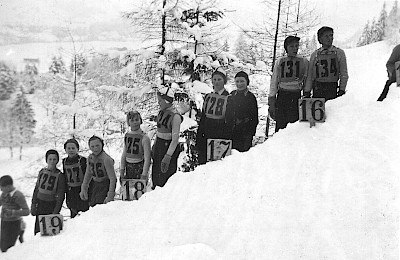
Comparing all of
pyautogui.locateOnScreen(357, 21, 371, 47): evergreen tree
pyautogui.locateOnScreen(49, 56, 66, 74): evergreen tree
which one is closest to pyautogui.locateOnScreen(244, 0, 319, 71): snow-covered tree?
pyautogui.locateOnScreen(49, 56, 66, 74): evergreen tree

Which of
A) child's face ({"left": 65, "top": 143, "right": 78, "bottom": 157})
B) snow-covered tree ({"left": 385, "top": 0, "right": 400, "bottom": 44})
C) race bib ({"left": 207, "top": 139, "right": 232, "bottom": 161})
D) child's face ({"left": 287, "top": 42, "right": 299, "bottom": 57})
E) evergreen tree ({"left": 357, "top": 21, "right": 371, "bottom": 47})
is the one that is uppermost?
evergreen tree ({"left": 357, "top": 21, "right": 371, "bottom": 47})

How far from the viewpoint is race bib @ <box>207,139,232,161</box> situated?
4023 mm

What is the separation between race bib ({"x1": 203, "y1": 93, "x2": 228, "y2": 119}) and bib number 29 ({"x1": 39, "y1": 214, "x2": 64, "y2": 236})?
2297 millimetres

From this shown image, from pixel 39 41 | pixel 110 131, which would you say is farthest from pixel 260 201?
pixel 110 131

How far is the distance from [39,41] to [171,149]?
80.6 inches

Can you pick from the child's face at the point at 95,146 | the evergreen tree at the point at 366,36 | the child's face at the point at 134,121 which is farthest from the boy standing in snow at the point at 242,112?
the evergreen tree at the point at 366,36

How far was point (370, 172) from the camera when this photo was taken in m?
2.99

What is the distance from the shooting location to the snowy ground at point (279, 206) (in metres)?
2.54

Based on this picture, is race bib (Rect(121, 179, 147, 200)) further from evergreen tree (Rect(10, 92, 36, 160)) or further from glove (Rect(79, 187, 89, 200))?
evergreen tree (Rect(10, 92, 36, 160))

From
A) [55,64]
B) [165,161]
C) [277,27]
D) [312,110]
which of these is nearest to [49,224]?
[165,161]

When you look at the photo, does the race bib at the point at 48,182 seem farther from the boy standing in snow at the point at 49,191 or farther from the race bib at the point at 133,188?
the race bib at the point at 133,188

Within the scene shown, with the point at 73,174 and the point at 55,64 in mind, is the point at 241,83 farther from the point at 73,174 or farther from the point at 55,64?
the point at 55,64

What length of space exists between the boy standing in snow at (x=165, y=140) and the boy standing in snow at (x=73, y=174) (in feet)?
3.46

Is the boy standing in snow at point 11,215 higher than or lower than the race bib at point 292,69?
lower
